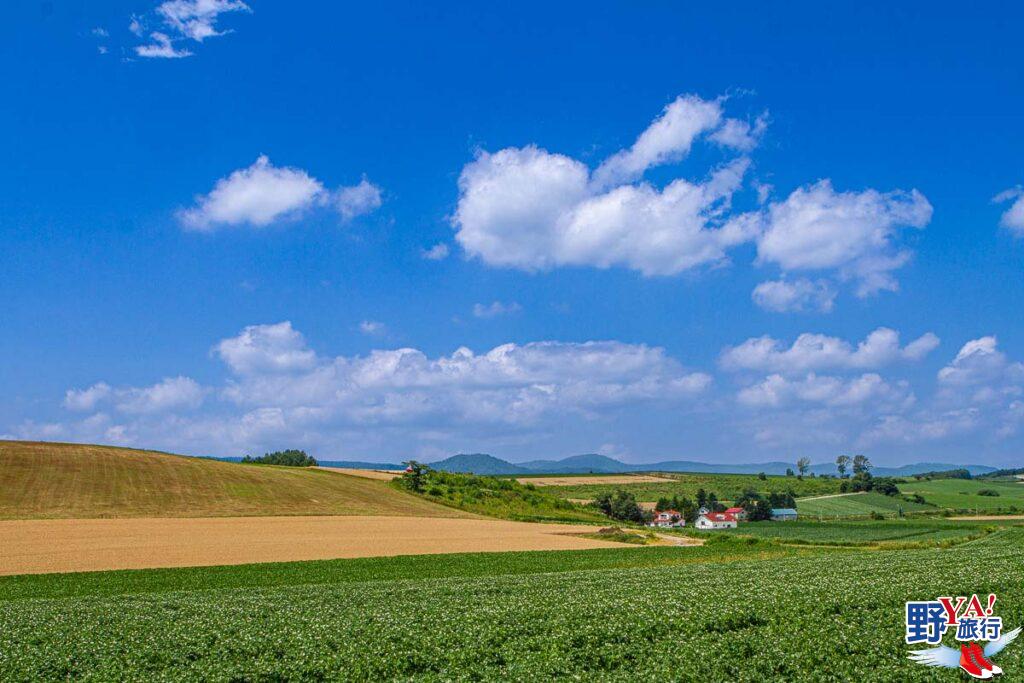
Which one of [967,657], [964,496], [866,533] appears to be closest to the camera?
[967,657]

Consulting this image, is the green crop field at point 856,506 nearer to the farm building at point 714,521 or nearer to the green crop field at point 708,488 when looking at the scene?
the farm building at point 714,521

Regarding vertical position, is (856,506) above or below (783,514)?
below

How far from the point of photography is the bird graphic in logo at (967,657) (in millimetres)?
14148

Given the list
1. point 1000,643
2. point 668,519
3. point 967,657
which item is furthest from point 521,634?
point 668,519

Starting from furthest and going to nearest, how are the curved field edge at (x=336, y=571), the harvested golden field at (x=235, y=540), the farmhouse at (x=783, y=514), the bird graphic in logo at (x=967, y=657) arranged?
the farmhouse at (x=783, y=514), the harvested golden field at (x=235, y=540), the curved field edge at (x=336, y=571), the bird graphic in logo at (x=967, y=657)

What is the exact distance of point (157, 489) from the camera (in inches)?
2852

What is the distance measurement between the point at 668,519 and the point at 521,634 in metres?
103

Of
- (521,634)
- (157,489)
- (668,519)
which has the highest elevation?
(521,634)

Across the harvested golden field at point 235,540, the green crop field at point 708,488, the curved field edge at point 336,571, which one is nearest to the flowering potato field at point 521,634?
the curved field edge at point 336,571

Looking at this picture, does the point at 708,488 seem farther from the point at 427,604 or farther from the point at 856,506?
the point at 427,604

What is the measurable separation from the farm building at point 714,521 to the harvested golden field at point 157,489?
4414 cm

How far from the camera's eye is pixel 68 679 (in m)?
13.9

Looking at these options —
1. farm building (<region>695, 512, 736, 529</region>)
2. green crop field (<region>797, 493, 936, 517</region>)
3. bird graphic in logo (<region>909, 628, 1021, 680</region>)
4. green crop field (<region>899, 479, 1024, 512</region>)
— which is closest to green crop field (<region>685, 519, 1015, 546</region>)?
farm building (<region>695, 512, 736, 529</region>)

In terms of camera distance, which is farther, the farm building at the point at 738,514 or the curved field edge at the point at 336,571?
the farm building at the point at 738,514
